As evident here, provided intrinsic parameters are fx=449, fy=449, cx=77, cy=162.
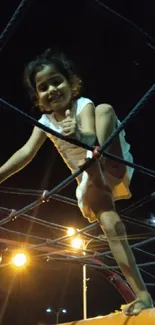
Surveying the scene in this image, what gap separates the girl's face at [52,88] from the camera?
48.1 inches

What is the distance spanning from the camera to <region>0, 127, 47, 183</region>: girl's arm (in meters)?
1.32

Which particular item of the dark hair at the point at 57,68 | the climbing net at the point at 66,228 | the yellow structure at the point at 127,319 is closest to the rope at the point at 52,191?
the climbing net at the point at 66,228

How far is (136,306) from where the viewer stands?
3.51 ft

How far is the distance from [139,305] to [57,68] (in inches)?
26.1

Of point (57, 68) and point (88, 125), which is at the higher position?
point (57, 68)

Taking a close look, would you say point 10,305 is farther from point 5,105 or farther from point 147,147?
point 5,105

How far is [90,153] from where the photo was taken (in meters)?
1.20

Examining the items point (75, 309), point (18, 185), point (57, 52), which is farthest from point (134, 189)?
point (75, 309)

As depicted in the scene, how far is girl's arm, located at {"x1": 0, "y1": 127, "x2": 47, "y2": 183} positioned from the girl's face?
186 millimetres

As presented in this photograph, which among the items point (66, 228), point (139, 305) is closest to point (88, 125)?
→ point (139, 305)

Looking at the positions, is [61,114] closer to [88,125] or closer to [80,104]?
[80,104]

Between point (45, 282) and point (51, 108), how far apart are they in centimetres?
572

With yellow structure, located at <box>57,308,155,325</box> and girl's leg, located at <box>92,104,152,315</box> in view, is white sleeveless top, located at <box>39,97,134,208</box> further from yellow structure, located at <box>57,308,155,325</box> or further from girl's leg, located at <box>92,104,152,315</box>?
yellow structure, located at <box>57,308,155,325</box>

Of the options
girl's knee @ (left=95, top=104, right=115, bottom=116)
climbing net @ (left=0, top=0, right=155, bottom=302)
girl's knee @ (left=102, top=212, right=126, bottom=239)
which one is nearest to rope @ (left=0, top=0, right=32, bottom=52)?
climbing net @ (left=0, top=0, right=155, bottom=302)
